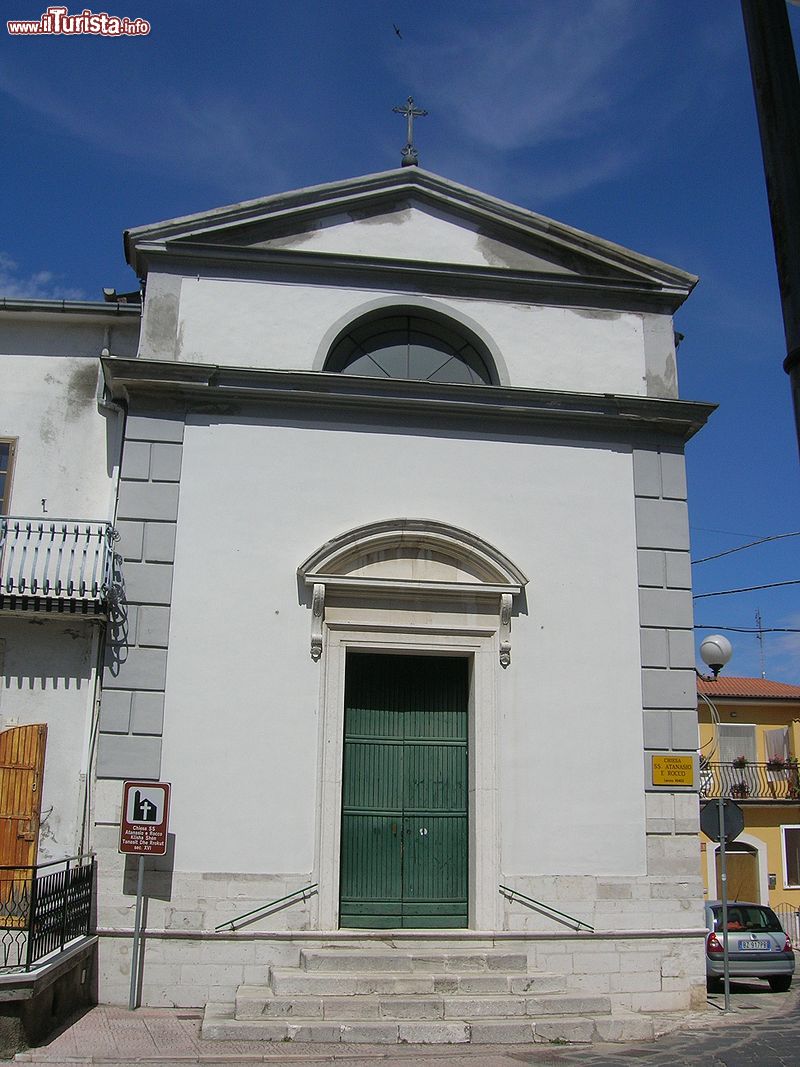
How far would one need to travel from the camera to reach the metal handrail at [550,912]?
11508 mm

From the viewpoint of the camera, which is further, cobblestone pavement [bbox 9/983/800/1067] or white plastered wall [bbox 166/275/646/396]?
white plastered wall [bbox 166/275/646/396]

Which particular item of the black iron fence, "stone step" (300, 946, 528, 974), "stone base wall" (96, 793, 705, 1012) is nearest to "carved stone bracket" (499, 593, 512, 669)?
"stone base wall" (96, 793, 705, 1012)

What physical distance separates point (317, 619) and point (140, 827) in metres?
2.84

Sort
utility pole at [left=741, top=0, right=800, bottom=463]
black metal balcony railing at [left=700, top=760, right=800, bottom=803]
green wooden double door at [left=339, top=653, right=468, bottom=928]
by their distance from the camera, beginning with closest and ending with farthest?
1. utility pole at [left=741, top=0, right=800, bottom=463]
2. green wooden double door at [left=339, top=653, right=468, bottom=928]
3. black metal balcony railing at [left=700, top=760, right=800, bottom=803]

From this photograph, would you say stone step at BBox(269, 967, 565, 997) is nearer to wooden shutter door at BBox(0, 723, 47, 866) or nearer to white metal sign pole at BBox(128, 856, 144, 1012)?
white metal sign pole at BBox(128, 856, 144, 1012)

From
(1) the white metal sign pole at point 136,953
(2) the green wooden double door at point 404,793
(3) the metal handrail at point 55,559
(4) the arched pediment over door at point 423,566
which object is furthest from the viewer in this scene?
(4) the arched pediment over door at point 423,566

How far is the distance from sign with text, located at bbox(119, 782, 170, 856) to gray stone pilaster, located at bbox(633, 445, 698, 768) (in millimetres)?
5386

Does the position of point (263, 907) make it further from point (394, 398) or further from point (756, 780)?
point (756, 780)

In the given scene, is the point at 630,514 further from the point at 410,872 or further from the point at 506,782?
the point at 410,872

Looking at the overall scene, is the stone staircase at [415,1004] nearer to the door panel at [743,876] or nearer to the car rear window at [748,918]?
the car rear window at [748,918]

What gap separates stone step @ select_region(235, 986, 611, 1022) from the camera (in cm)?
989

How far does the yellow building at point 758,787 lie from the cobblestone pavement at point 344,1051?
1864 cm

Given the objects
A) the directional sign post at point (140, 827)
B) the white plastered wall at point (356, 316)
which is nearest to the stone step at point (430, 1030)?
the directional sign post at point (140, 827)

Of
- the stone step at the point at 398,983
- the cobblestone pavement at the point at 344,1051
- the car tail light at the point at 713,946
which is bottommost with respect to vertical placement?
the cobblestone pavement at the point at 344,1051
